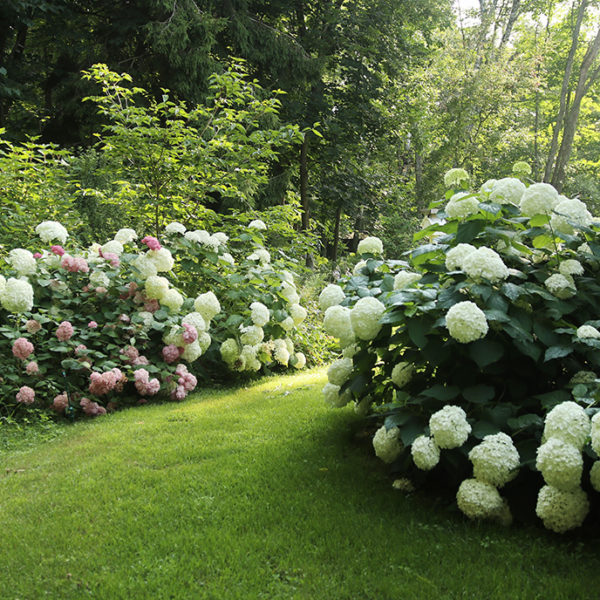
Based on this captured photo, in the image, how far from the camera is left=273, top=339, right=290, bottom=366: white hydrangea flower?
5.25 metres

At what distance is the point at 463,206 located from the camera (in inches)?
109

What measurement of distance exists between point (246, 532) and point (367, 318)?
1.16m

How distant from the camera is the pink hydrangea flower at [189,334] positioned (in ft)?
14.8

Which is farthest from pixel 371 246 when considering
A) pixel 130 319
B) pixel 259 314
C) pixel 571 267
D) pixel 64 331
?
pixel 64 331

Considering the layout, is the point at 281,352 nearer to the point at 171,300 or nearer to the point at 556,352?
the point at 171,300

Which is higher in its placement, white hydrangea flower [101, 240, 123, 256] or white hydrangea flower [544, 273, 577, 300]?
white hydrangea flower [544, 273, 577, 300]

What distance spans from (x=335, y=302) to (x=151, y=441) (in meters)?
1.52

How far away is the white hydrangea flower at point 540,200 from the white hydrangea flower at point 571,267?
0.28 metres

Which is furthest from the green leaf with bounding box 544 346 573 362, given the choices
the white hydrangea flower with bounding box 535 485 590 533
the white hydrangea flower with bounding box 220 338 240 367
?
the white hydrangea flower with bounding box 220 338 240 367

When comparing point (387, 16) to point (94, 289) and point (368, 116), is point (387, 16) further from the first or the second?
point (94, 289)

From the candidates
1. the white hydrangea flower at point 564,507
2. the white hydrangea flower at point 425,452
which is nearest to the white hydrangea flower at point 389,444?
the white hydrangea flower at point 425,452

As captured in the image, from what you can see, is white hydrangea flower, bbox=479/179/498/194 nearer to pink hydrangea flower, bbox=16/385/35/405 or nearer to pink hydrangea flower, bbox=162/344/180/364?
pink hydrangea flower, bbox=162/344/180/364

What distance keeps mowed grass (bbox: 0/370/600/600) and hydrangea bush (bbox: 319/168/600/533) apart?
0.69ft

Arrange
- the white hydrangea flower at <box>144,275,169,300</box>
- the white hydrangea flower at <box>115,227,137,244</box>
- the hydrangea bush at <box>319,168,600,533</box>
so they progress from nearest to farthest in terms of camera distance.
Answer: the hydrangea bush at <box>319,168,600,533</box> → the white hydrangea flower at <box>144,275,169,300</box> → the white hydrangea flower at <box>115,227,137,244</box>
